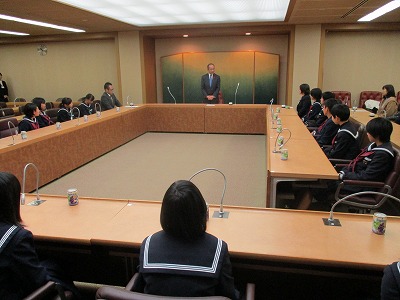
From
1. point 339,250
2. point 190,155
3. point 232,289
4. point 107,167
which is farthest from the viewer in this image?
point 190,155

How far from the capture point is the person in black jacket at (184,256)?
121cm

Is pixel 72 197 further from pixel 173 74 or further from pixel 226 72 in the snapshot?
pixel 173 74

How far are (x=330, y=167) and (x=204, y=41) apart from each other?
7.24 m

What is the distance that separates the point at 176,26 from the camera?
26.6 ft

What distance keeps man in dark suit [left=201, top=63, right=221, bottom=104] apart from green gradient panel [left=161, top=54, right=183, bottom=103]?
176 cm

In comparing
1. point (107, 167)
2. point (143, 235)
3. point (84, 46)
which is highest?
point (84, 46)

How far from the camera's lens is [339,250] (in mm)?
1570

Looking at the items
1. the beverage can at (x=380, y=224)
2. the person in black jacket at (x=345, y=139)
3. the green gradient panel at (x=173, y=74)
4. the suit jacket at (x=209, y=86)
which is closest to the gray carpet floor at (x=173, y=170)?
the person in black jacket at (x=345, y=139)

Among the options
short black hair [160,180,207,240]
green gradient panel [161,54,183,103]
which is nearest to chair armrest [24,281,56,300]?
short black hair [160,180,207,240]

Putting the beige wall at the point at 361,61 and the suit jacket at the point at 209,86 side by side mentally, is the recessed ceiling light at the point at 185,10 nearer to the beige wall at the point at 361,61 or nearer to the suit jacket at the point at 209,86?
the suit jacket at the point at 209,86

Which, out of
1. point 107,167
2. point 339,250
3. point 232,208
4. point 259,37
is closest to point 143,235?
point 232,208

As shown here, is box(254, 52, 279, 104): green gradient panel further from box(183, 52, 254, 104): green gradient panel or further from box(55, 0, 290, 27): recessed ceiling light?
box(55, 0, 290, 27): recessed ceiling light

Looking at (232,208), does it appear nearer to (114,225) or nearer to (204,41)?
(114,225)

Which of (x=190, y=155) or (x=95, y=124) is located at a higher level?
(x=95, y=124)
